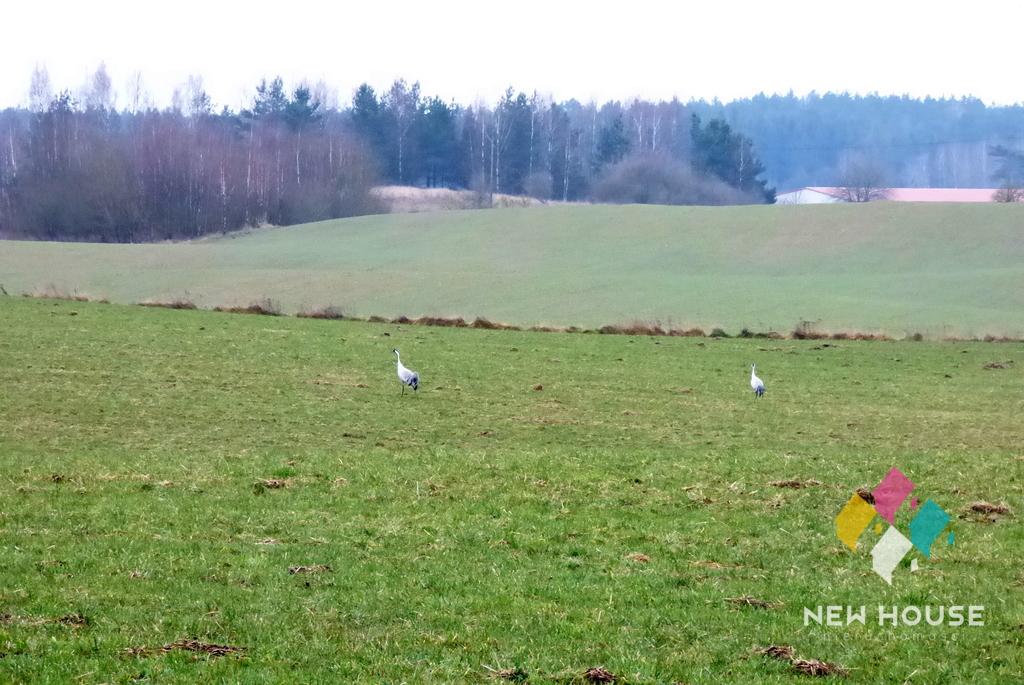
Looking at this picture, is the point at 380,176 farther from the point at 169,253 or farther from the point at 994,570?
the point at 994,570

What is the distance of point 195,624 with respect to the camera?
9469 millimetres

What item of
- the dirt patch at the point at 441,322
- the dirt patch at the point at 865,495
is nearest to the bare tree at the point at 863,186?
the dirt patch at the point at 441,322

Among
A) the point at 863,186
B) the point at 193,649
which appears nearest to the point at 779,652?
the point at 193,649

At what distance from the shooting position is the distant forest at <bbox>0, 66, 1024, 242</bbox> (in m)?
130

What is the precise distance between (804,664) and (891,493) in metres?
8.13

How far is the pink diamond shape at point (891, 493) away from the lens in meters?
15.3

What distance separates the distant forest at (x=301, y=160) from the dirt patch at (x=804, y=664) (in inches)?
4827

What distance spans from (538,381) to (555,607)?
21.9 meters

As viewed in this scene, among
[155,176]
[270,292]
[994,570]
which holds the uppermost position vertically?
[155,176]

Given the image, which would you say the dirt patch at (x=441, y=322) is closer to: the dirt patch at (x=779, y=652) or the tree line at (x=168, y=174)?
the dirt patch at (x=779, y=652)

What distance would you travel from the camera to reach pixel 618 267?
78000mm

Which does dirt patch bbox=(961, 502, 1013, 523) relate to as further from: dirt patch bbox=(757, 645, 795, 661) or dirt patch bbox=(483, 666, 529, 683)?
dirt patch bbox=(483, 666, 529, 683)

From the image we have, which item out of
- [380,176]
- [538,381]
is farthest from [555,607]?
[380,176]

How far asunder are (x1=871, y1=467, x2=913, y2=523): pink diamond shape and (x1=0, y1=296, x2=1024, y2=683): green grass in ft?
1.07
